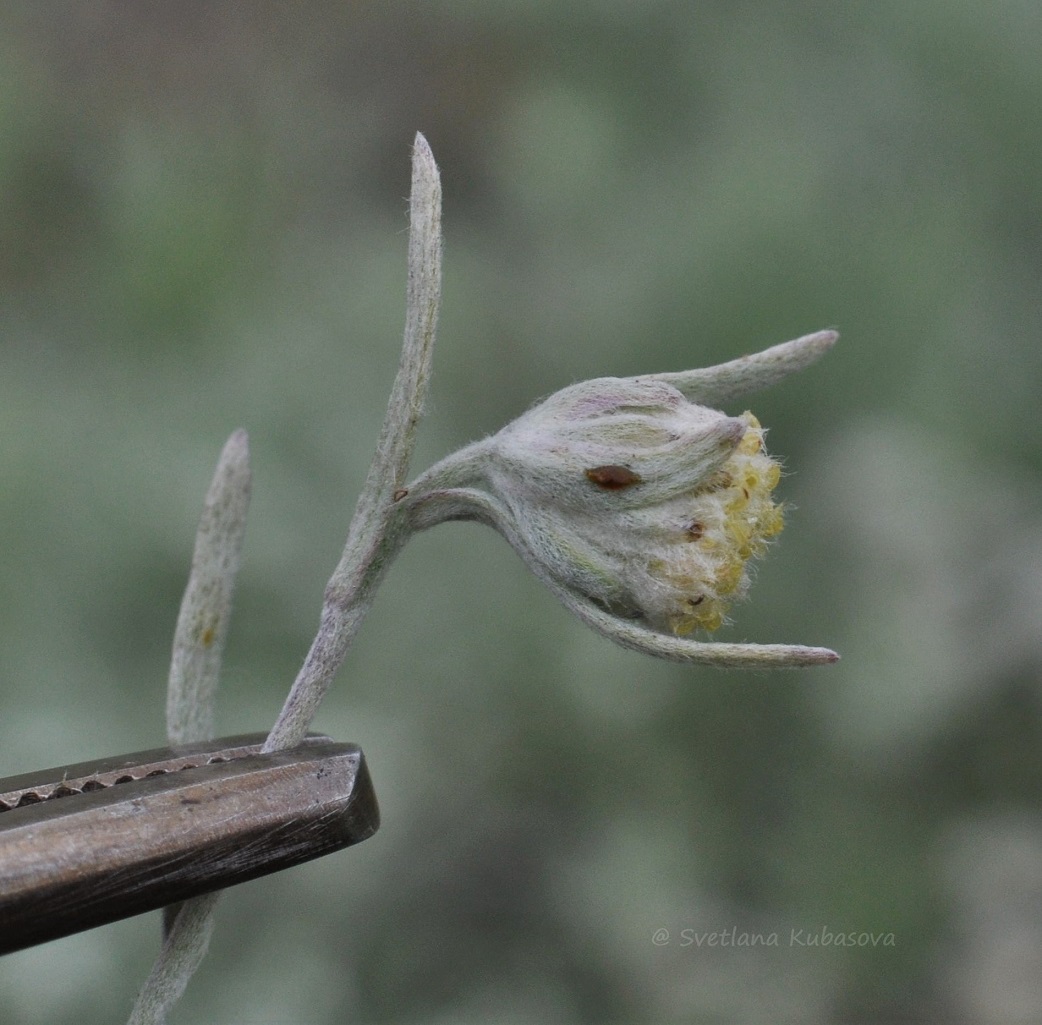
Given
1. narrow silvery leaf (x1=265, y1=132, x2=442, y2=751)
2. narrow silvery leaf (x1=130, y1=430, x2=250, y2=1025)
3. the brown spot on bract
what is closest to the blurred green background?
narrow silvery leaf (x1=130, y1=430, x2=250, y2=1025)

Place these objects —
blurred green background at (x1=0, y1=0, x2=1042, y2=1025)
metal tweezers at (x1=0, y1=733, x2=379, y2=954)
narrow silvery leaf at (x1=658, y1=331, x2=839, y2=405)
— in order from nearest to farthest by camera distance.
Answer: metal tweezers at (x1=0, y1=733, x2=379, y2=954) → narrow silvery leaf at (x1=658, y1=331, x2=839, y2=405) → blurred green background at (x1=0, y1=0, x2=1042, y2=1025)

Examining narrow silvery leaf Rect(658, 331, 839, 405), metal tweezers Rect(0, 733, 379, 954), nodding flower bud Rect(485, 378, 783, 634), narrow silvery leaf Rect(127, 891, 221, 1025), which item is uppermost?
narrow silvery leaf Rect(658, 331, 839, 405)

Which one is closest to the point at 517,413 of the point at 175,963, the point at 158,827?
the point at 175,963

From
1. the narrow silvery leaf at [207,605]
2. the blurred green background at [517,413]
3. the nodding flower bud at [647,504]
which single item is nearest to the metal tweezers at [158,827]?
the narrow silvery leaf at [207,605]

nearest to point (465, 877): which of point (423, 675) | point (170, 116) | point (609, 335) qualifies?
point (423, 675)

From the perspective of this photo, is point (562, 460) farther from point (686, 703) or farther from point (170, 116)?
point (170, 116)

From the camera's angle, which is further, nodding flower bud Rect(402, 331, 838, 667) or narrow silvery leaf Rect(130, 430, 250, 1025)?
narrow silvery leaf Rect(130, 430, 250, 1025)

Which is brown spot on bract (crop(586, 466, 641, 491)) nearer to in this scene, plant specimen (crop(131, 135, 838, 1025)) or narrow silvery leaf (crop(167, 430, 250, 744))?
plant specimen (crop(131, 135, 838, 1025))
